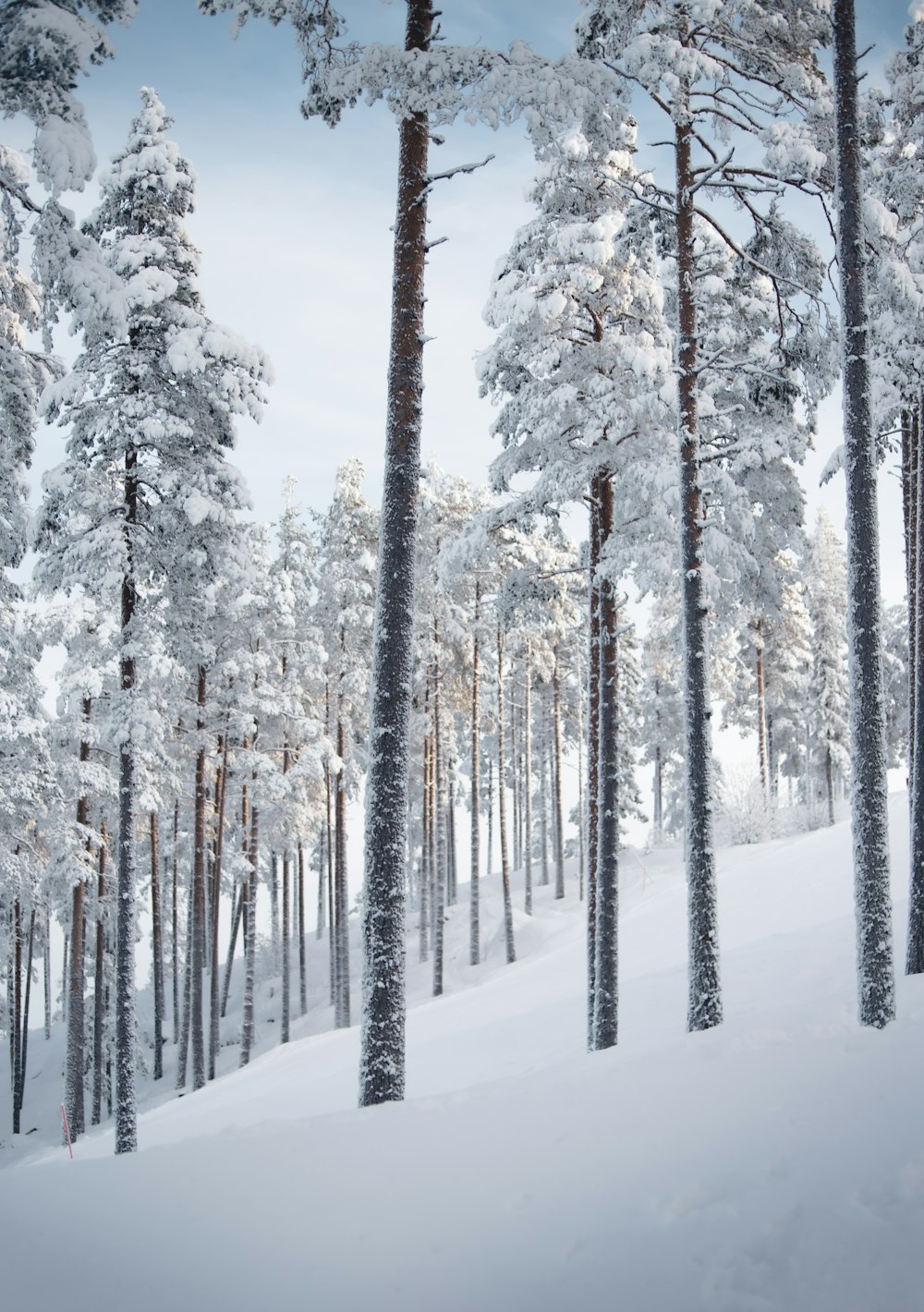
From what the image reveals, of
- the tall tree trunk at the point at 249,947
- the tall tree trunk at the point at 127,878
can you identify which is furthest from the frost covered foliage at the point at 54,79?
the tall tree trunk at the point at 249,947

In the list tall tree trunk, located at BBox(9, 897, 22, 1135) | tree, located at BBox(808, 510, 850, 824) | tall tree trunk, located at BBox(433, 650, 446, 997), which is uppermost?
tree, located at BBox(808, 510, 850, 824)

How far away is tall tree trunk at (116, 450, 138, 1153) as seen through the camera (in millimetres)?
12180

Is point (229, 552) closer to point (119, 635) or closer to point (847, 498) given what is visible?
point (119, 635)

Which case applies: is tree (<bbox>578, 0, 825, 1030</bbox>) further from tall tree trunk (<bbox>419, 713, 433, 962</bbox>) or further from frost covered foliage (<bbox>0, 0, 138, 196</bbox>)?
tall tree trunk (<bbox>419, 713, 433, 962</bbox>)

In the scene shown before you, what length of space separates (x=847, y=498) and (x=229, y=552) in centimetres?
873

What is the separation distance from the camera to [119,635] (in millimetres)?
13016

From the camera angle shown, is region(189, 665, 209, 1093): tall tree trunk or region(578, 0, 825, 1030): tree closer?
region(578, 0, 825, 1030): tree

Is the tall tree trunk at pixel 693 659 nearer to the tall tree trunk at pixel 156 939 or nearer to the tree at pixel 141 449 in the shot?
the tree at pixel 141 449

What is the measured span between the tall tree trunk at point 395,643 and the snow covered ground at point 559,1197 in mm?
879

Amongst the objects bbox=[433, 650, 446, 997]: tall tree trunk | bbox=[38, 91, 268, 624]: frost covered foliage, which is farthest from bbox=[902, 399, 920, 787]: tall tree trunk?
bbox=[433, 650, 446, 997]: tall tree trunk

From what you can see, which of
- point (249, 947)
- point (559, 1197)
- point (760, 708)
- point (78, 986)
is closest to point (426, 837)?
point (249, 947)

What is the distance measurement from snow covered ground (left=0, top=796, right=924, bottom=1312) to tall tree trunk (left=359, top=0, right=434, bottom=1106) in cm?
88

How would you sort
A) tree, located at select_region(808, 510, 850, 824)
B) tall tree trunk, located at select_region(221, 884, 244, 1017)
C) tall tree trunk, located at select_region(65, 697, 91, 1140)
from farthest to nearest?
tree, located at select_region(808, 510, 850, 824), tall tree trunk, located at select_region(221, 884, 244, 1017), tall tree trunk, located at select_region(65, 697, 91, 1140)

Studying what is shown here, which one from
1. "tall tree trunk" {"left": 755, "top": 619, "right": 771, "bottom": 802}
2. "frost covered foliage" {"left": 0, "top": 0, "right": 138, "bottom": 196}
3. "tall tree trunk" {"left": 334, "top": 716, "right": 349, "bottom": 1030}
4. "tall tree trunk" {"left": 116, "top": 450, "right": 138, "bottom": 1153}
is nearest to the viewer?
"frost covered foliage" {"left": 0, "top": 0, "right": 138, "bottom": 196}
